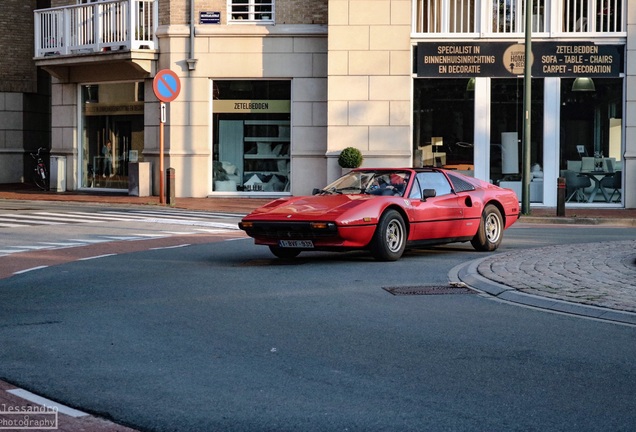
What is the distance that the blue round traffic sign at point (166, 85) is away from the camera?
26.3 meters

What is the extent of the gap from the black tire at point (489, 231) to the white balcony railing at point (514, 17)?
13092 mm

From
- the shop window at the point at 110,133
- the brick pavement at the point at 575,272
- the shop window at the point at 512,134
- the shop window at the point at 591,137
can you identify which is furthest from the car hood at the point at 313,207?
the shop window at the point at 110,133

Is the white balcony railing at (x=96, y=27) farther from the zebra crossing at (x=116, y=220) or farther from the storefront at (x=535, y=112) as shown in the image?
the storefront at (x=535, y=112)

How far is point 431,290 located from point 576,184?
58.9 ft

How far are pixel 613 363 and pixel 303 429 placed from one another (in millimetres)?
2716

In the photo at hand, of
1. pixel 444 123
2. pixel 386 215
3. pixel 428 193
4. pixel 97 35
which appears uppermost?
pixel 97 35

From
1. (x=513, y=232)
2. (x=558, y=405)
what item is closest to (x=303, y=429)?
(x=558, y=405)

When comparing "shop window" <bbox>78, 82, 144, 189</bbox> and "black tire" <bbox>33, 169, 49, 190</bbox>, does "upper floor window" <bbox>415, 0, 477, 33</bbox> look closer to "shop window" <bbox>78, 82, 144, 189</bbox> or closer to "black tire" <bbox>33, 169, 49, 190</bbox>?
"shop window" <bbox>78, 82, 144, 189</bbox>

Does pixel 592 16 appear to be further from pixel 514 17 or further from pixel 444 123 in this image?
pixel 444 123

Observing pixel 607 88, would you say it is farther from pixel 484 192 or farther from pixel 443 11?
pixel 484 192

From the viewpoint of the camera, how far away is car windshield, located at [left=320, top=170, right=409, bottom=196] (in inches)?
571

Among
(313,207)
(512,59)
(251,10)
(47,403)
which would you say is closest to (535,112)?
(512,59)

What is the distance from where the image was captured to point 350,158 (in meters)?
27.8

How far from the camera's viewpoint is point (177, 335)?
28.0 ft
